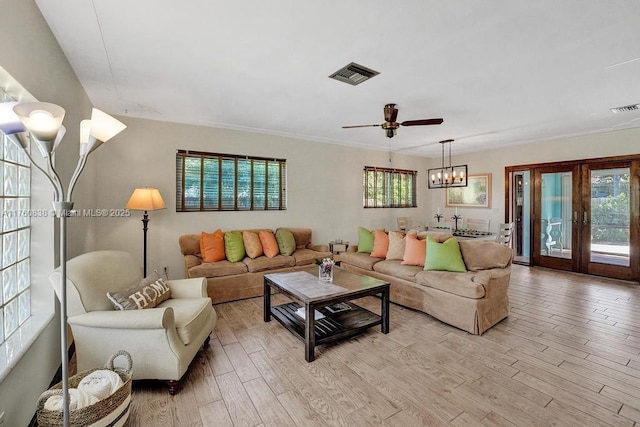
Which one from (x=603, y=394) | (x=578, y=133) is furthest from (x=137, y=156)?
→ (x=578, y=133)

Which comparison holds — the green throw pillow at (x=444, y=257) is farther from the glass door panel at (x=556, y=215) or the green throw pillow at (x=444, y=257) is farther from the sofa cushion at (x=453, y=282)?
the glass door panel at (x=556, y=215)

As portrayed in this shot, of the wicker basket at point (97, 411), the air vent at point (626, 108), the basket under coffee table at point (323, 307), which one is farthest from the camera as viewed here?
the air vent at point (626, 108)

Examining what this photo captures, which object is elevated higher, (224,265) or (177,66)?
(177,66)

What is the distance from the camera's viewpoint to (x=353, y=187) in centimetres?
668

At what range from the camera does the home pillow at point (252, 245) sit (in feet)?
15.3

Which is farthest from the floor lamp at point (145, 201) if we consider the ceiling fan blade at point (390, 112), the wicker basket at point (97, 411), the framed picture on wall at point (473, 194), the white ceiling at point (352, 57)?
the framed picture on wall at point (473, 194)

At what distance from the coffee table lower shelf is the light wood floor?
138 millimetres

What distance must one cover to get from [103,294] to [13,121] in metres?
1.52

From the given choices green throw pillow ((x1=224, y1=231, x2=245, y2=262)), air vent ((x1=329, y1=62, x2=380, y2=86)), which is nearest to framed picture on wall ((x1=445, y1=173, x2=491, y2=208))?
air vent ((x1=329, y1=62, x2=380, y2=86))

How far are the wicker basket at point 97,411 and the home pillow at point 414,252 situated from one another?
3349 mm

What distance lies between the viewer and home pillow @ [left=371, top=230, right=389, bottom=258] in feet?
15.2

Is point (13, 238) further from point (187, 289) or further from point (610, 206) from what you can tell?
point (610, 206)

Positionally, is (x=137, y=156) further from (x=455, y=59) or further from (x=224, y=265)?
(x=455, y=59)

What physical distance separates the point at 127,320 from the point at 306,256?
3.07m
